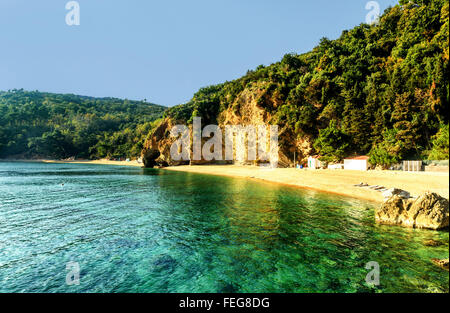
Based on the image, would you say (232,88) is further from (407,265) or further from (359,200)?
(407,265)

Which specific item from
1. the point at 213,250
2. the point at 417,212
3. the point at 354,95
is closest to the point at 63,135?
the point at 354,95

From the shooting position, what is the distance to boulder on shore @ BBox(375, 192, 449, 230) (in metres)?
9.60

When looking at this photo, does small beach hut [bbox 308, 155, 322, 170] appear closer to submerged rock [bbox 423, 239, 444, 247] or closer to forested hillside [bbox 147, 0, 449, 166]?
forested hillside [bbox 147, 0, 449, 166]

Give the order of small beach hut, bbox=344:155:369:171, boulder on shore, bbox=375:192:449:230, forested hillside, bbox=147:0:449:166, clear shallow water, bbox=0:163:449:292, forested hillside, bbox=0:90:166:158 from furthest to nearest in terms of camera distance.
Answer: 1. forested hillside, bbox=0:90:166:158
2. small beach hut, bbox=344:155:369:171
3. forested hillside, bbox=147:0:449:166
4. boulder on shore, bbox=375:192:449:230
5. clear shallow water, bbox=0:163:449:292

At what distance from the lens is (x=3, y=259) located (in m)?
8.72

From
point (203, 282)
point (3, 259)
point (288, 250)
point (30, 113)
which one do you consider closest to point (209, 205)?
point (288, 250)

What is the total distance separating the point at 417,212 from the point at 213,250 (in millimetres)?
11123

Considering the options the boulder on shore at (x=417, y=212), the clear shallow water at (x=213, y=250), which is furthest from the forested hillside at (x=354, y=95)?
the clear shallow water at (x=213, y=250)

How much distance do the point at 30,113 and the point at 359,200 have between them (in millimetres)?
216253

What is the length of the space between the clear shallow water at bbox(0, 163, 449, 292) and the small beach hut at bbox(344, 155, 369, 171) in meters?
25.0

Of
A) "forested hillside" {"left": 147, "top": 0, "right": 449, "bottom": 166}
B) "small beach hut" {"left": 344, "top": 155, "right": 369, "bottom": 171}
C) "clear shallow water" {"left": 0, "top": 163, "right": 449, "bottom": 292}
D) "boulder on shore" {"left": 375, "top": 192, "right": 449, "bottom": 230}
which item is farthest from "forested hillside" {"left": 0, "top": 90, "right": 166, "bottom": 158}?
"boulder on shore" {"left": 375, "top": 192, "right": 449, "bottom": 230}

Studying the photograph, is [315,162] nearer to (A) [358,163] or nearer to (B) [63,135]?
(A) [358,163]

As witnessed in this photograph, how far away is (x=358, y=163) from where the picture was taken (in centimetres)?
3812
